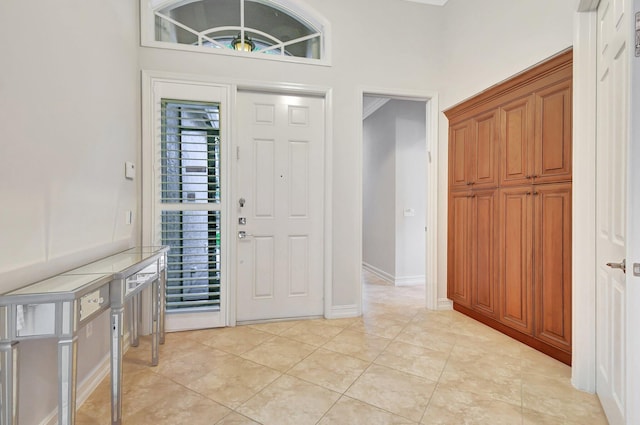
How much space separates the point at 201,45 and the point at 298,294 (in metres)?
2.47

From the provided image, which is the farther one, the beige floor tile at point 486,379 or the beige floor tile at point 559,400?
the beige floor tile at point 486,379

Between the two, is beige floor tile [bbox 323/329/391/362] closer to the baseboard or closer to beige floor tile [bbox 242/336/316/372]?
beige floor tile [bbox 242/336/316/372]

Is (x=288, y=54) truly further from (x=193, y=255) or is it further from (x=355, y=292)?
(x=355, y=292)

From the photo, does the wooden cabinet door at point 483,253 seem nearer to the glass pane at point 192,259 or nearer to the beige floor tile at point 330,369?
the beige floor tile at point 330,369

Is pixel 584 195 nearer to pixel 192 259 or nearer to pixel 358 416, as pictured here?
pixel 358 416

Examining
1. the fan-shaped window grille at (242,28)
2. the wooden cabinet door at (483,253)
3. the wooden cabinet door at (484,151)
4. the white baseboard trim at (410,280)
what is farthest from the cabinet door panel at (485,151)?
the white baseboard trim at (410,280)

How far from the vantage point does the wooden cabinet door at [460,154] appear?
3.11m

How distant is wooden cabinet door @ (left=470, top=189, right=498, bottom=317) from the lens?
9.30ft

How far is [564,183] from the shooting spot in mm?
2182

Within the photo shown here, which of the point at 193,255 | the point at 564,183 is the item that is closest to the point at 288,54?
the point at 193,255

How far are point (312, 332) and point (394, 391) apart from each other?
105 cm

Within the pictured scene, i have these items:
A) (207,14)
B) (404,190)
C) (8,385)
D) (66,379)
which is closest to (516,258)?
(404,190)

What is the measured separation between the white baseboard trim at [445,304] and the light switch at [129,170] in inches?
124

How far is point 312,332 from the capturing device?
2.82 meters
